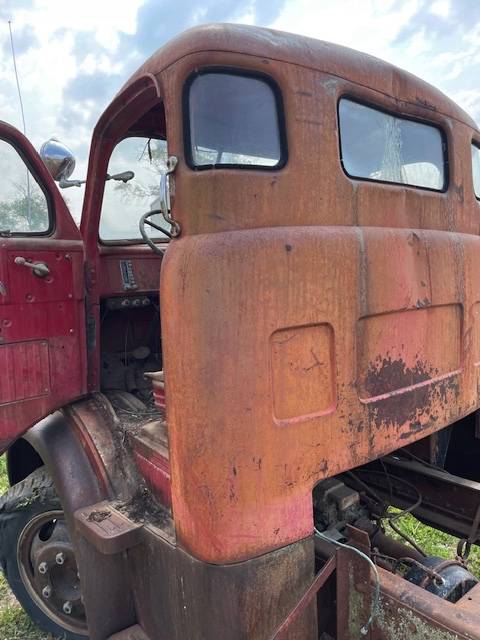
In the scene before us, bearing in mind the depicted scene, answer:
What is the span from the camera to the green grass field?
2.69 meters

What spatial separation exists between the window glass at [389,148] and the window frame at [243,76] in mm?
235

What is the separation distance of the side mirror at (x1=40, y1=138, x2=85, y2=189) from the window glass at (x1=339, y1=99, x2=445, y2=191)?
53.4 inches

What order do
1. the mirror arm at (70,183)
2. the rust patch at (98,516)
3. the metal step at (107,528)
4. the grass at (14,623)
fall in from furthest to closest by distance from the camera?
the grass at (14,623), the mirror arm at (70,183), the rust patch at (98,516), the metal step at (107,528)

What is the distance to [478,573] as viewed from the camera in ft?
9.80

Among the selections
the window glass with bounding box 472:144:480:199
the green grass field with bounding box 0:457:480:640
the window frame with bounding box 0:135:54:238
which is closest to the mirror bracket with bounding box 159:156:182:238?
the window frame with bounding box 0:135:54:238

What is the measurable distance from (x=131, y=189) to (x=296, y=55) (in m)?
1.55

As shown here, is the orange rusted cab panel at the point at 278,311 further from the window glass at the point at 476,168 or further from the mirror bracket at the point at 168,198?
the window glass at the point at 476,168

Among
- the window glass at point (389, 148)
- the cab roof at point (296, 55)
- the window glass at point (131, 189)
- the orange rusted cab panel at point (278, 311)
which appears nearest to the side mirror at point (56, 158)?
the window glass at point (131, 189)

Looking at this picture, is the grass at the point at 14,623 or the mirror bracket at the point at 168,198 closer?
the mirror bracket at the point at 168,198

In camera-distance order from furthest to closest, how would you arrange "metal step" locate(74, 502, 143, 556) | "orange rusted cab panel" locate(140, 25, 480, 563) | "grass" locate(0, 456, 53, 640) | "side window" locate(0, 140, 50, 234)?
"grass" locate(0, 456, 53, 640) < "side window" locate(0, 140, 50, 234) < "metal step" locate(74, 502, 143, 556) < "orange rusted cab panel" locate(140, 25, 480, 563)

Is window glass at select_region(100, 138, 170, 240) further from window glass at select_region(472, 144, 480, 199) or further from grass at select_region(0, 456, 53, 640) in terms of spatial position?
grass at select_region(0, 456, 53, 640)

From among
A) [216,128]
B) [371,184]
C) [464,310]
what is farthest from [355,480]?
[216,128]

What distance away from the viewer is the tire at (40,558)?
2.50 m

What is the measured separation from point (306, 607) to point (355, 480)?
1108 millimetres
